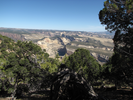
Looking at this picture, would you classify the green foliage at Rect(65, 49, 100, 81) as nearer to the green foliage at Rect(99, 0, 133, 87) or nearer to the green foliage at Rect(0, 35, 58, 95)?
the green foliage at Rect(0, 35, 58, 95)

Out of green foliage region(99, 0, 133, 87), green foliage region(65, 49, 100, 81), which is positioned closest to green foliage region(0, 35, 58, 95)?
green foliage region(65, 49, 100, 81)

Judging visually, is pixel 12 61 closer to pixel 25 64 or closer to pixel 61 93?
pixel 25 64

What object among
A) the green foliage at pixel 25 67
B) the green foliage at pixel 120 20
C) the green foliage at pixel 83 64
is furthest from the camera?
the green foliage at pixel 83 64

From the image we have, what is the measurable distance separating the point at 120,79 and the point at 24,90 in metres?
22.5

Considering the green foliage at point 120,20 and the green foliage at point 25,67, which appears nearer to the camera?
the green foliage at point 120,20

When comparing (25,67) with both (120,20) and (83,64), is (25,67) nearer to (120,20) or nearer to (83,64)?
(83,64)

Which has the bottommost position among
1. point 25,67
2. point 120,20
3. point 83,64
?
point 83,64

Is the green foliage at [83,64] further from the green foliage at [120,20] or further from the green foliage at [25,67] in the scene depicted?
the green foliage at [120,20]

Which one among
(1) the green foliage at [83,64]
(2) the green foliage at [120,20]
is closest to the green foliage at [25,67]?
(1) the green foliage at [83,64]

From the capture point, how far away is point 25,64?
14375mm

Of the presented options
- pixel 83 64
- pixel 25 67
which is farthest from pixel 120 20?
pixel 25 67

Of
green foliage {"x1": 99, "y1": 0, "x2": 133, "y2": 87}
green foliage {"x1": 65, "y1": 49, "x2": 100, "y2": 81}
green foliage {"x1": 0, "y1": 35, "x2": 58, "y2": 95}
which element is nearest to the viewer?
green foliage {"x1": 99, "y1": 0, "x2": 133, "y2": 87}

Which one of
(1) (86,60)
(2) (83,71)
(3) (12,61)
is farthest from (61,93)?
(1) (86,60)

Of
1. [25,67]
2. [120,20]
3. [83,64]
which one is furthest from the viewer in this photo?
[83,64]
